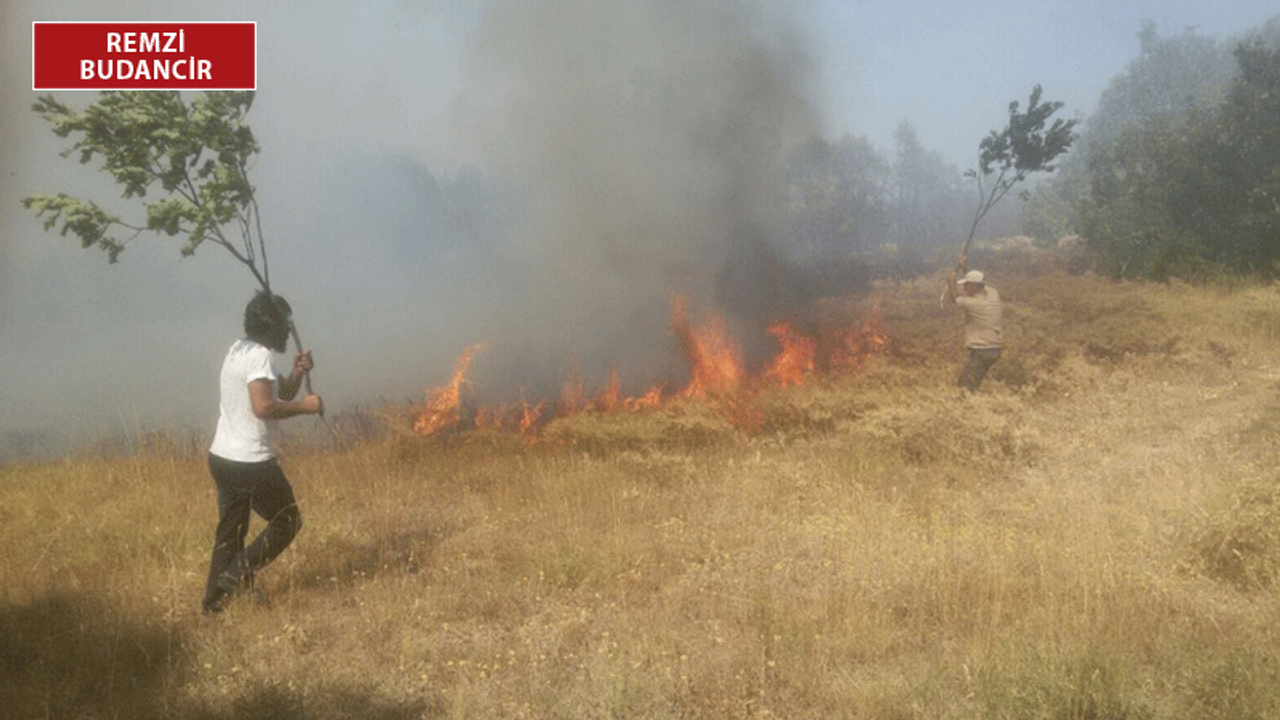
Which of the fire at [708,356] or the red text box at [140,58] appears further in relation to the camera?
the fire at [708,356]

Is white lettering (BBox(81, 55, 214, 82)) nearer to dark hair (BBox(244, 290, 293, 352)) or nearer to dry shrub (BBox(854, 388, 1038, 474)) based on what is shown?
dark hair (BBox(244, 290, 293, 352))

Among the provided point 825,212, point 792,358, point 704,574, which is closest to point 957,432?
point 792,358

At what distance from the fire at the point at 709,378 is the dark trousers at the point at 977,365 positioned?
1950 millimetres

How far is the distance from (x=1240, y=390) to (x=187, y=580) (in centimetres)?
1197

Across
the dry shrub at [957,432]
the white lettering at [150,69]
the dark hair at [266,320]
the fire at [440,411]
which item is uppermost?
the white lettering at [150,69]

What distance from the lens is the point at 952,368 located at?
39.7ft

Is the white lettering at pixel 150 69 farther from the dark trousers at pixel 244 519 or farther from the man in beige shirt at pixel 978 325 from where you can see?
the man in beige shirt at pixel 978 325

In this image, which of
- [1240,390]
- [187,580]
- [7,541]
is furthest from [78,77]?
[1240,390]

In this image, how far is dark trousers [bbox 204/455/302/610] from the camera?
4516mm

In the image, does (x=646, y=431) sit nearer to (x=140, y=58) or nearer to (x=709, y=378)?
(x=709, y=378)

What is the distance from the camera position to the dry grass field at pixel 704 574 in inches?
155

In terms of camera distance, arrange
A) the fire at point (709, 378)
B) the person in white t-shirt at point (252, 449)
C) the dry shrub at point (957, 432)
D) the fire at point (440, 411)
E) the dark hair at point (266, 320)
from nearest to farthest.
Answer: the person in white t-shirt at point (252, 449) < the dark hair at point (266, 320) < the dry shrub at point (957, 432) < the fire at point (440, 411) < the fire at point (709, 378)

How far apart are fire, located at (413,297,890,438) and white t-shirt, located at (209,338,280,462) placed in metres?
6.12

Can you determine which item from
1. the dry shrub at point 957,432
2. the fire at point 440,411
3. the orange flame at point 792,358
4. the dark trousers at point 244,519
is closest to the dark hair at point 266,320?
the dark trousers at point 244,519
